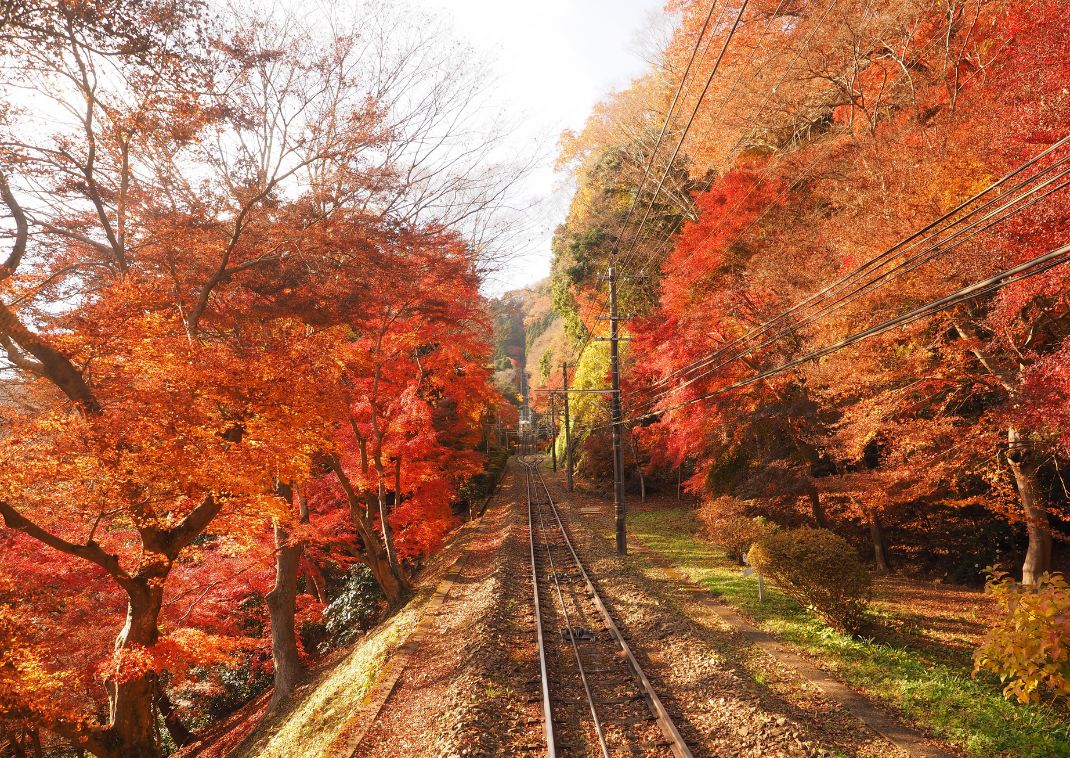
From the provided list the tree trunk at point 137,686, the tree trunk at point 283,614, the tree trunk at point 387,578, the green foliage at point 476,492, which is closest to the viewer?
the tree trunk at point 137,686

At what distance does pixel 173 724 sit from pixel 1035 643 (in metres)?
21.1

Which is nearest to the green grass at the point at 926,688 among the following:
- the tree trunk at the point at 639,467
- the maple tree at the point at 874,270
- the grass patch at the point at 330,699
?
the maple tree at the point at 874,270

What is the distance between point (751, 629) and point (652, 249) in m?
23.3

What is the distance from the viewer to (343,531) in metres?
20.9

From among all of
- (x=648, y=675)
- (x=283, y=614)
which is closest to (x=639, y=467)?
(x=283, y=614)

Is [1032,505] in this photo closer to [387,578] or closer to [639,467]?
[387,578]

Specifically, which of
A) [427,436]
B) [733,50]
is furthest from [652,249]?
[427,436]

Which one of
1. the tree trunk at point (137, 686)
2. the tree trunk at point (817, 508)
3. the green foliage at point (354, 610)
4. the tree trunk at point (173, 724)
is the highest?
the tree trunk at point (817, 508)

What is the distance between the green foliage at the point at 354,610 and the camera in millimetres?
17219

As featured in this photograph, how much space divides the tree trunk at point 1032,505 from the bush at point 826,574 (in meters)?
3.00

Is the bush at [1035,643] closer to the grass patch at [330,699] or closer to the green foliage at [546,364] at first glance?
the grass patch at [330,699]

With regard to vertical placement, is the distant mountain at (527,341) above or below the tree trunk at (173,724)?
above

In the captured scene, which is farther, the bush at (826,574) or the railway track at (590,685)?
the bush at (826,574)

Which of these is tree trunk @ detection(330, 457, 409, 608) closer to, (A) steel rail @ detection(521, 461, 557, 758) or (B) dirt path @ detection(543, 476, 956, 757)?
(A) steel rail @ detection(521, 461, 557, 758)
